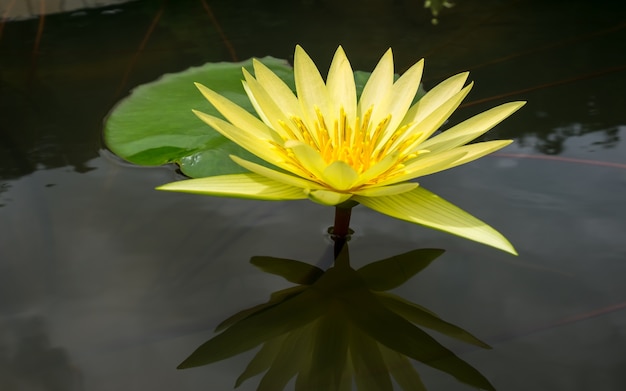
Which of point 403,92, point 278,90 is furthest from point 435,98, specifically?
point 278,90

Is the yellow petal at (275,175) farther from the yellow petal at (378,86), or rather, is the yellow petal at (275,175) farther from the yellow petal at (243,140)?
the yellow petal at (378,86)

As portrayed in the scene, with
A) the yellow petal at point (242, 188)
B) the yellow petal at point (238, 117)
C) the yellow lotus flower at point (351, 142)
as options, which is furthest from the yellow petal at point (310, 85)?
the yellow petal at point (242, 188)

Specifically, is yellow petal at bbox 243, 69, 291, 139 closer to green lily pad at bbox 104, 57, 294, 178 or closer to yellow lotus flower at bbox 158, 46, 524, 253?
yellow lotus flower at bbox 158, 46, 524, 253

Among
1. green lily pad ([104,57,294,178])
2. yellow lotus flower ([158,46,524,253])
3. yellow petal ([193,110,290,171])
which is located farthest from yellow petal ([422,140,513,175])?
green lily pad ([104,57,294,178])

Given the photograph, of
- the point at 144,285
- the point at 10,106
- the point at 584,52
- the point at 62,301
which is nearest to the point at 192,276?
the point at 144,285

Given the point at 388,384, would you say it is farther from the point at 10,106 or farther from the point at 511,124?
the point at 10,106

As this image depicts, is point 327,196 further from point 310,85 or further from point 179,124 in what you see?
point 179,124
